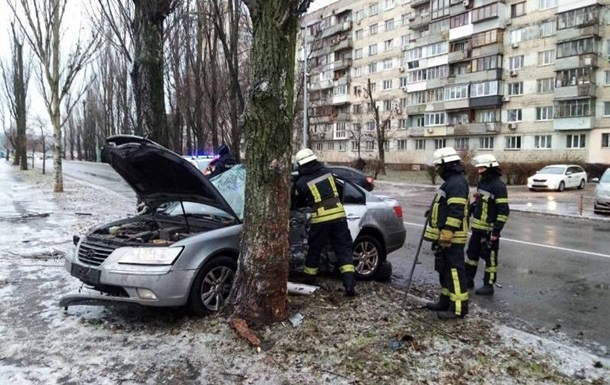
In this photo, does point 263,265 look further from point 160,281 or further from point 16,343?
point 16,343

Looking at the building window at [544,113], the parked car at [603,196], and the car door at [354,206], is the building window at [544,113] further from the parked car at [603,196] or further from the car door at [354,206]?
the car door at [354,206]

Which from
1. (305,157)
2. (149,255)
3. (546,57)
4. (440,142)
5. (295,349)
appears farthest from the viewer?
(440,142)

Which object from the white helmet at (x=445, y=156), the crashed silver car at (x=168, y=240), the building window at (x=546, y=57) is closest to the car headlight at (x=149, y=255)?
the crashed silver car at (x=168, y=240)

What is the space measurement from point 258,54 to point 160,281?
2.19m

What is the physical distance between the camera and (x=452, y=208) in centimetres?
496

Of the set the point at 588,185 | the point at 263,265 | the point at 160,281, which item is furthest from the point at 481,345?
the point at 588,185

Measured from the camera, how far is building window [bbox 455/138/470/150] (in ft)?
160

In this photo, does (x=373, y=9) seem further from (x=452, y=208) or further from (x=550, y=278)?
(x=452, y=208)

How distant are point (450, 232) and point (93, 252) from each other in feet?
11.4

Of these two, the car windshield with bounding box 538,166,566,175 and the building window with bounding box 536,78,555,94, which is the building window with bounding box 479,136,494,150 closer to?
the building window with bounding box 536,78,555,94

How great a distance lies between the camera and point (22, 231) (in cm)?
1071

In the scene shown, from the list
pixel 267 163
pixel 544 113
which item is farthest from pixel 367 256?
pixel 544 113

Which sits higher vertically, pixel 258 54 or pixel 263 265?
pixel 258 54

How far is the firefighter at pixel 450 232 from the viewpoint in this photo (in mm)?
4941
